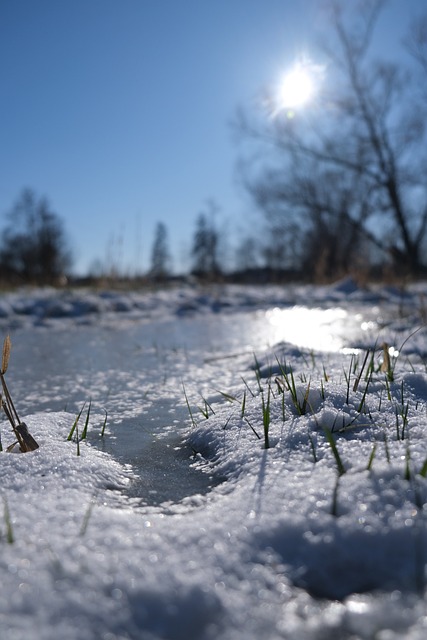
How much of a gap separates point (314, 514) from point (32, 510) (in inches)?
17.5

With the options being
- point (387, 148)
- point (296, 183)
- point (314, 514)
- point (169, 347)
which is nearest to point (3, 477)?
point (314, 514)

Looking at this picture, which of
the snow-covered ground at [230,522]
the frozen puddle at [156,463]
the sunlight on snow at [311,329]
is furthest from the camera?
the sunlight on snow at [311,329]

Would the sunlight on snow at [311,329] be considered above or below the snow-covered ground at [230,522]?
above

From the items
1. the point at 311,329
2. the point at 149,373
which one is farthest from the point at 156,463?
the point at 311,329

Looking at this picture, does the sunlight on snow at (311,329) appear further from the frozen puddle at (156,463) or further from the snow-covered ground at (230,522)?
the frozen puddle at (156,463)

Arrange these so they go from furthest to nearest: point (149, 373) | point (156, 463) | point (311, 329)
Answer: point (311, 329), point (149, 373), point (156, 463)

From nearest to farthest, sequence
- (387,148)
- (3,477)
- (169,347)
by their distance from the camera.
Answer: (3,477) → (169,347) → (387,148)

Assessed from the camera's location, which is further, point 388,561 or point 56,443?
point 56,443

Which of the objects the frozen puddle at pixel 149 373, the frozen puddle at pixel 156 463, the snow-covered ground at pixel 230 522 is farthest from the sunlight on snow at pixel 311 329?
the frozen puddle at pixel 156 463

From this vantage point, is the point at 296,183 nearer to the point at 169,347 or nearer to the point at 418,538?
the point at 169,347

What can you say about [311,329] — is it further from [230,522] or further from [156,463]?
[230,522]

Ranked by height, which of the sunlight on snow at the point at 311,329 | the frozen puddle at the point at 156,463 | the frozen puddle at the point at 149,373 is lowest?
the frozen puddle at the point at 156,463

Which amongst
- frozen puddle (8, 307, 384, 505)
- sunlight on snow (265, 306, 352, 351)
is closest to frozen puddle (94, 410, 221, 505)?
frozen puddle (8, 307, 384, 505)

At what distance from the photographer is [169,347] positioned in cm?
274
